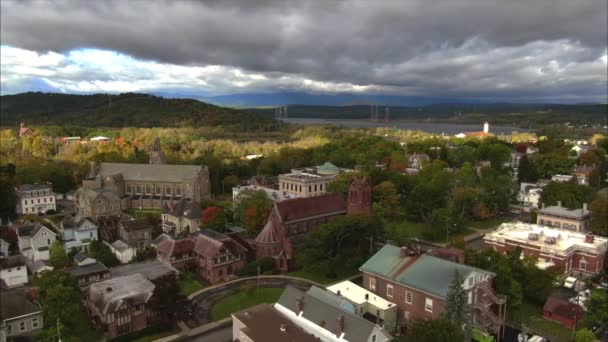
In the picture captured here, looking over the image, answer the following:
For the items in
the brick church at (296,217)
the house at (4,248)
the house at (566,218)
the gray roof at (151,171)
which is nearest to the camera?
the brick church at (296,217)

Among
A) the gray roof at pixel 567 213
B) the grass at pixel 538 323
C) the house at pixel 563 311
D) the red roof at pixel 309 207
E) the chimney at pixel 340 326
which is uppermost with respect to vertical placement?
the red roof at pixel 309 207

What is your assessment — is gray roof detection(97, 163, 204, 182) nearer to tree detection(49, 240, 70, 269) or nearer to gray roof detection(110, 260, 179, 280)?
tree detection(49, 240, 70, 269)

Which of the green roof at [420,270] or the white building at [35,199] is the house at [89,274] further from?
the white building at [35,199]

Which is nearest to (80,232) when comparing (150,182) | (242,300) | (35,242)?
(35,242)

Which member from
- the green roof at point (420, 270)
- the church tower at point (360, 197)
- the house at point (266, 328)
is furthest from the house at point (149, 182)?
the house at point (266, 328)

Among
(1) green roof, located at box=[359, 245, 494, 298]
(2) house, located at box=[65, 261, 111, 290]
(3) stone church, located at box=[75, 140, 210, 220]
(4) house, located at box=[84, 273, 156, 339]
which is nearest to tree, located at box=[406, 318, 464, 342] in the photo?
(1) green roof, located at box=[359, 245, 494, 298]

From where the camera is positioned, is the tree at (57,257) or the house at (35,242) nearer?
the tree at (57,257)

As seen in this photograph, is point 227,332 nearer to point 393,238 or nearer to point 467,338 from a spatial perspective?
point 467,338

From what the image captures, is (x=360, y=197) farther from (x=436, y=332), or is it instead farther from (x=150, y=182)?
(x=150, y=182)
